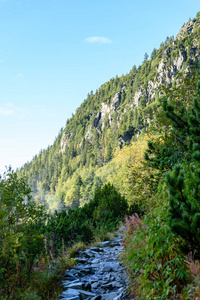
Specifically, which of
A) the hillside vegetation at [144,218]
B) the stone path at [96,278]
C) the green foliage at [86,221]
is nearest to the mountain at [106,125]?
the green foliage at [86,221]

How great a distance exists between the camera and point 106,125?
149750 mm

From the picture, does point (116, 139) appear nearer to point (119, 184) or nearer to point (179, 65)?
point (179, 65)

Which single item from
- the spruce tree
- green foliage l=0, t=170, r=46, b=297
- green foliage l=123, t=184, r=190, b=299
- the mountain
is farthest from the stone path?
the mountain

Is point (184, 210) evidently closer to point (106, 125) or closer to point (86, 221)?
point (86, 221)

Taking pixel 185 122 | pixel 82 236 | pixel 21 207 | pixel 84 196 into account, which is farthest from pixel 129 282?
pixel 84 196

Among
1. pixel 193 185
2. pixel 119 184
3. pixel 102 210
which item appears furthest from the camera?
pixel 119 184

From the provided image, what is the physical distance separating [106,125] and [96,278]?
145325 millimetres

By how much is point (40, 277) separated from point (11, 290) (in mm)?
1231

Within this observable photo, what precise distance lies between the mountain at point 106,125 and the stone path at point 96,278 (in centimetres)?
7665

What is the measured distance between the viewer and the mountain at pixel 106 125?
112875 mm

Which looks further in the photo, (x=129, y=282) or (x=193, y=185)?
(x=129, y=282)

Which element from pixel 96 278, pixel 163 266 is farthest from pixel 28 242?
pixel 163 266

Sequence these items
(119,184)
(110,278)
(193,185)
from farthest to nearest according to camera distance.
→ (119,184) < (110,278) < (193,185)

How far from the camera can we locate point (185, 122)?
→ 14.5ft
